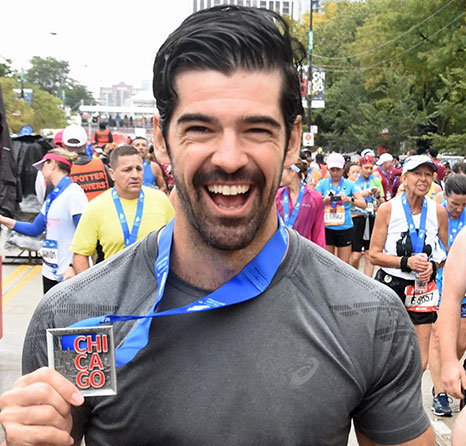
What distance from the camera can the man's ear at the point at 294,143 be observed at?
6.38 feet

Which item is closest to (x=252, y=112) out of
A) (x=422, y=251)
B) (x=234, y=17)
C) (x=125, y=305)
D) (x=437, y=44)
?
(x=234, y=17)

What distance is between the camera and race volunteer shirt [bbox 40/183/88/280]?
6.30 metres

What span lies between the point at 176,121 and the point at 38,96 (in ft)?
177

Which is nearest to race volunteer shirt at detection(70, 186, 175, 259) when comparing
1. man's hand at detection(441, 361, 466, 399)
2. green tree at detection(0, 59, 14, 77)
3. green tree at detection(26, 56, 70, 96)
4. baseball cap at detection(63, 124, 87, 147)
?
man's hand at detection(441, 361, 466, 399)

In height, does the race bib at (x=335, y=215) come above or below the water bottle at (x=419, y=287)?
below

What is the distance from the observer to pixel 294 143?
1973 millimetres

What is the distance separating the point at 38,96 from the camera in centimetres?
5281

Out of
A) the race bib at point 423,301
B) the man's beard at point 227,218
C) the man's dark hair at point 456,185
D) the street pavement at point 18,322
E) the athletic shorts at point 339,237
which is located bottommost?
the street pavement at point 18,322

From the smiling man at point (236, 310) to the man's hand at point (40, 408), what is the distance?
0.55 feet

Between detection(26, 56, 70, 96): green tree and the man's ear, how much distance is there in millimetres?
144397

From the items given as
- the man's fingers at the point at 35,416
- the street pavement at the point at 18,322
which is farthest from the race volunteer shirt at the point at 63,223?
the man's fingers at the point at 35,416

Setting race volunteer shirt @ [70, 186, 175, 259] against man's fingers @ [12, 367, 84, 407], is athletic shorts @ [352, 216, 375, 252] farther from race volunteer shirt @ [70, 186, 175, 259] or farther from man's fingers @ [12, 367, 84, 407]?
man's fingers @ [12, 367, 84, 407]

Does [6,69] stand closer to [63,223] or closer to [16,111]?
[16,111]

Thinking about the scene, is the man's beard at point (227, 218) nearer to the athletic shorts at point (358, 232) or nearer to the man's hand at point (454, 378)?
the man's hand at point (454, 378)
